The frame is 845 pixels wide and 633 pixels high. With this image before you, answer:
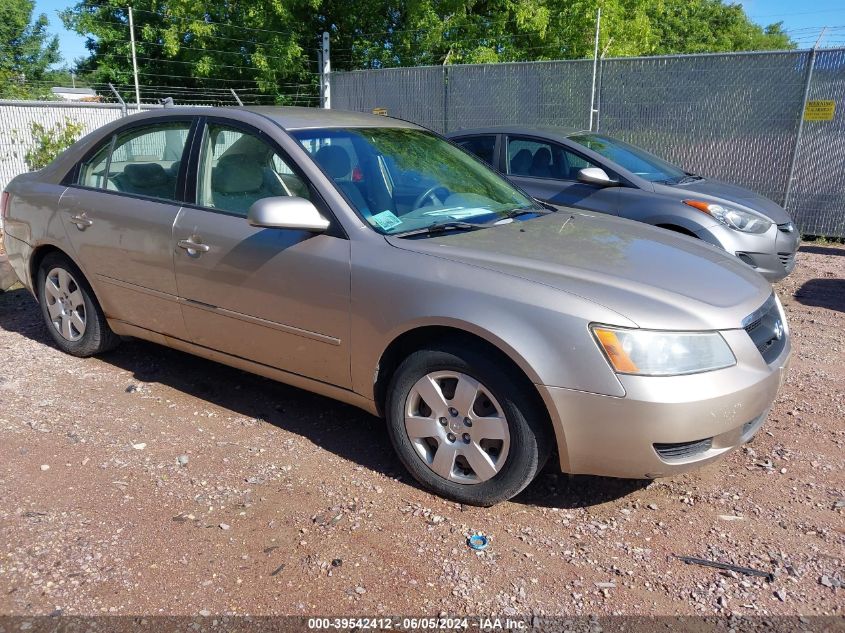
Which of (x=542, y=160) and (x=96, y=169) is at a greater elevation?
(x=96, y=169)

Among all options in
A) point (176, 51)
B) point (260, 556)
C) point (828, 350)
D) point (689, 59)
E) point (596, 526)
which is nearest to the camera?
point (260, 556)

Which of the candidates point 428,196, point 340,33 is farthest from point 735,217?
point 340,33

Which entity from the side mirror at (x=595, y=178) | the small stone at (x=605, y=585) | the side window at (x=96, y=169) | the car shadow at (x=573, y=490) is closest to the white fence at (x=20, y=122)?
the side window at (x=96, y=169)

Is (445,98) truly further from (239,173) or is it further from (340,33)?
(340,33)

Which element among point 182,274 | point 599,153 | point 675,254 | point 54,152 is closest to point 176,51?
point 54,152

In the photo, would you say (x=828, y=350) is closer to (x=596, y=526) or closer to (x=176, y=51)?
(x=596, y=526)

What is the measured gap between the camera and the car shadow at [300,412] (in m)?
3.41

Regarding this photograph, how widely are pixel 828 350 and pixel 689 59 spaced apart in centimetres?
668

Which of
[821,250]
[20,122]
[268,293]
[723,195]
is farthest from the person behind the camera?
[20,122]

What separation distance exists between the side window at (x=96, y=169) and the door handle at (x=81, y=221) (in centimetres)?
22

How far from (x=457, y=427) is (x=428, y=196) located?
1321 millimetres

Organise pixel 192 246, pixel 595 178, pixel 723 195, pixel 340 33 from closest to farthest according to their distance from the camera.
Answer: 1. pixel 192 246
2. pixel 595 178
3. pixel 723 195
4. pixel 340 33

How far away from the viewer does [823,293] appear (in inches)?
277

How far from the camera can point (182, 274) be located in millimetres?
4027
